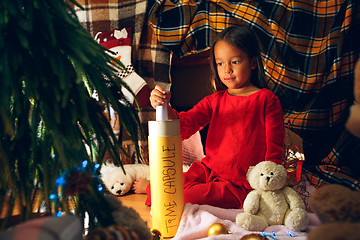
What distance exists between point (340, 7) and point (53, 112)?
50.3 inches

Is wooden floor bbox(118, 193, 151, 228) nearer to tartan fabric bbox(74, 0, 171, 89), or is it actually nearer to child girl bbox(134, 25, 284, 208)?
child girl bbox(134, 25, 284, 208)

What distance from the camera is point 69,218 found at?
295mm

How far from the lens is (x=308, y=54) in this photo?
1.32 m

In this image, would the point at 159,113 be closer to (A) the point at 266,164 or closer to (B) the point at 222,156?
(A) the point at 266,164

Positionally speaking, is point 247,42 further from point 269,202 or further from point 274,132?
point 269,202

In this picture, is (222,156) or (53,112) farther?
(222,156)

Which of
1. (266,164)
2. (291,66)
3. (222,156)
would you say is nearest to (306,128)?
(291,66)

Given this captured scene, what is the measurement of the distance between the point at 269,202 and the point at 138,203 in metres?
0.54

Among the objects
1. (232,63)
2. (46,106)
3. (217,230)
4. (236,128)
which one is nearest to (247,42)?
(232,63)

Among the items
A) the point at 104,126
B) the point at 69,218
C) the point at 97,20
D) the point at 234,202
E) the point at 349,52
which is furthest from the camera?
the point at 97,20

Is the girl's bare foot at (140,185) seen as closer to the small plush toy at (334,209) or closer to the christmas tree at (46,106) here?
the christmas tree at (46,106)

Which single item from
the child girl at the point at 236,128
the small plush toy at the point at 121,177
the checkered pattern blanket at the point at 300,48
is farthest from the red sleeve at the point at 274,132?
the small plush toy at the point at 121,177

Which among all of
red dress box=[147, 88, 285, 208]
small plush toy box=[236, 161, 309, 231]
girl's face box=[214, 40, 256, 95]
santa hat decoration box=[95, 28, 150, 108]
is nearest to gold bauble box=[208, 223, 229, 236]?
small plush toy box=[236, 161, 309, 231]

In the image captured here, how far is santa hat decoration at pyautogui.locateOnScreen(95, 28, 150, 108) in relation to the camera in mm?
1512
